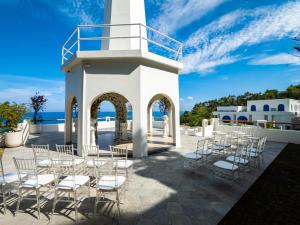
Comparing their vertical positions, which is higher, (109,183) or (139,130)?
(139,130)

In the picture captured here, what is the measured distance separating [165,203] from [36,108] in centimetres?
1555

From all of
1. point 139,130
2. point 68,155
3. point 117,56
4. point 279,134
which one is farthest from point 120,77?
point 279,134

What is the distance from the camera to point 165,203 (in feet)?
12.2

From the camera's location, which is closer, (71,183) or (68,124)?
(71,183)

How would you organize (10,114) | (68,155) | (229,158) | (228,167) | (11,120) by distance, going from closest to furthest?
(228,167) → (229,158) → (68,155) → (10,114) → (11,120)

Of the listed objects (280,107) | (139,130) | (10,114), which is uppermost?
(280,107)

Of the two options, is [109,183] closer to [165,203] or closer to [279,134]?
[165,203]

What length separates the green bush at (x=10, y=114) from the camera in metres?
9.24

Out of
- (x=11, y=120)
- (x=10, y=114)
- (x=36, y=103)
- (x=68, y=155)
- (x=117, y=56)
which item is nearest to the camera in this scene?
(x=117, y=56)

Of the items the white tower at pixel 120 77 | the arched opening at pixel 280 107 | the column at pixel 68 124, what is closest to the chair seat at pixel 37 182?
the white tower at pixel 120 77

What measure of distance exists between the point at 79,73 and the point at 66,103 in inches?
96.5

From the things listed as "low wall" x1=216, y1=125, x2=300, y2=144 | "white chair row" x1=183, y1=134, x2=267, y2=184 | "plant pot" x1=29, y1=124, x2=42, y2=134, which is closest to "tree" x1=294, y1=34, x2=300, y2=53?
"white chair row" x1=183, y1=134, x2=267, y2=184

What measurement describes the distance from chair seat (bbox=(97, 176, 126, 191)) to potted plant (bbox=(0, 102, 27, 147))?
8.99m

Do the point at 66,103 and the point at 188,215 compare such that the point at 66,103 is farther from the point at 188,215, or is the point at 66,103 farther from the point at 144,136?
the point at 188,215
